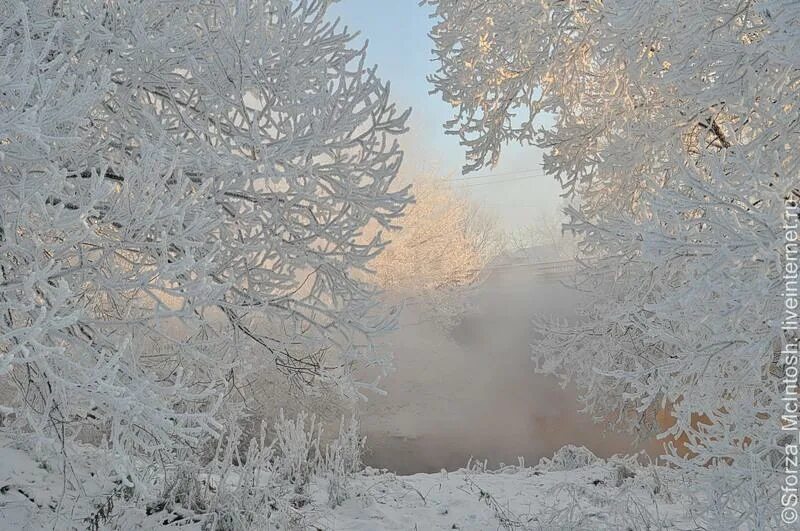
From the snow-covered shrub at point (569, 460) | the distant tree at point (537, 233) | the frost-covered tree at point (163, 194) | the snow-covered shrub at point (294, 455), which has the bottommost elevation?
the snow-covered shrub at point (569, 460)

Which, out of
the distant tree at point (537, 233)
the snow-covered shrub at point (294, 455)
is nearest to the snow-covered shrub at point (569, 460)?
the snow-covered shrub at point (294, 455)

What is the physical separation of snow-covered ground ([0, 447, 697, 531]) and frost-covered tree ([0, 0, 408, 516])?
486mm

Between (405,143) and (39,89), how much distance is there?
26.3 meters

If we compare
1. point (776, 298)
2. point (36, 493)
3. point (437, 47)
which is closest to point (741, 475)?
point (776, 298)

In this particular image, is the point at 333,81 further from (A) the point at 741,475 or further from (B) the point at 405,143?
(B) the point at 405,143

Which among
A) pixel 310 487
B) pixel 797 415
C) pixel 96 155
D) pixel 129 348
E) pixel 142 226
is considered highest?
pixel 96 155

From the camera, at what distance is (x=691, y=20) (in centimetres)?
293

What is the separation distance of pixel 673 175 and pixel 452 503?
314 cm

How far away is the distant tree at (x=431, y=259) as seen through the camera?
20.9 m

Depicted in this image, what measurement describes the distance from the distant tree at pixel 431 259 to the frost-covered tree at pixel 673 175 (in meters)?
14.2

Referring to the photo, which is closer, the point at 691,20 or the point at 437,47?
the point at 691,20

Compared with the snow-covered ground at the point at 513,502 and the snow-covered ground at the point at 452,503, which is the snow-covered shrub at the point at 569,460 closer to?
the snow-covered ground at the point at 513,502

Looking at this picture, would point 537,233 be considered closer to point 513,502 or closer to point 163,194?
point 513,502

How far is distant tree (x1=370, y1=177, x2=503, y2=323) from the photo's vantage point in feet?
68.4
